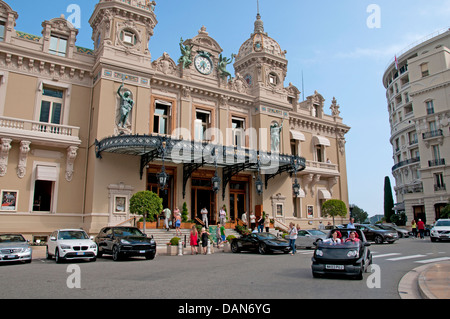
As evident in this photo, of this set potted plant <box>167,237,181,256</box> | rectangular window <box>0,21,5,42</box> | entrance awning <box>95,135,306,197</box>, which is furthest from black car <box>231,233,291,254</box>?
rectangular window <box>0,21,5,42</box>

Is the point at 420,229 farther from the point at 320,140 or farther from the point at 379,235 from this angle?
the point at 320,140

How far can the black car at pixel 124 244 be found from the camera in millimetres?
16047

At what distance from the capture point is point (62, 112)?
80.3 feet

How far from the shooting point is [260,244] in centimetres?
1928

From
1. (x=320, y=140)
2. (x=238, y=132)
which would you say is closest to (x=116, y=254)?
(x=238, y=132)

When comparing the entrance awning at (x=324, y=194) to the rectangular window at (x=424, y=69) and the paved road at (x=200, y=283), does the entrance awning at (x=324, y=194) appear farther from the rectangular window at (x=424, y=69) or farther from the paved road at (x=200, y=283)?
the rectangular window at (x=424, y=69)

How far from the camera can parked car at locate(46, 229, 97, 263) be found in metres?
15.1

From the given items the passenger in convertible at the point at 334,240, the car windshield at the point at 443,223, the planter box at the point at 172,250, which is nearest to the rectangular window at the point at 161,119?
the planter box at the point at 172,250

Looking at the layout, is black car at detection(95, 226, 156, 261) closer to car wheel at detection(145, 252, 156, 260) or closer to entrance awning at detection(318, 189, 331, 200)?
car wheel at detection(145, 252, 156, 260)

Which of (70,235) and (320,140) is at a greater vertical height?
(320,140)

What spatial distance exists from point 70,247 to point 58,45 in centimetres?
1564

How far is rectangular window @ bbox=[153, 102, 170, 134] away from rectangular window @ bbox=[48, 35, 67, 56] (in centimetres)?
715
